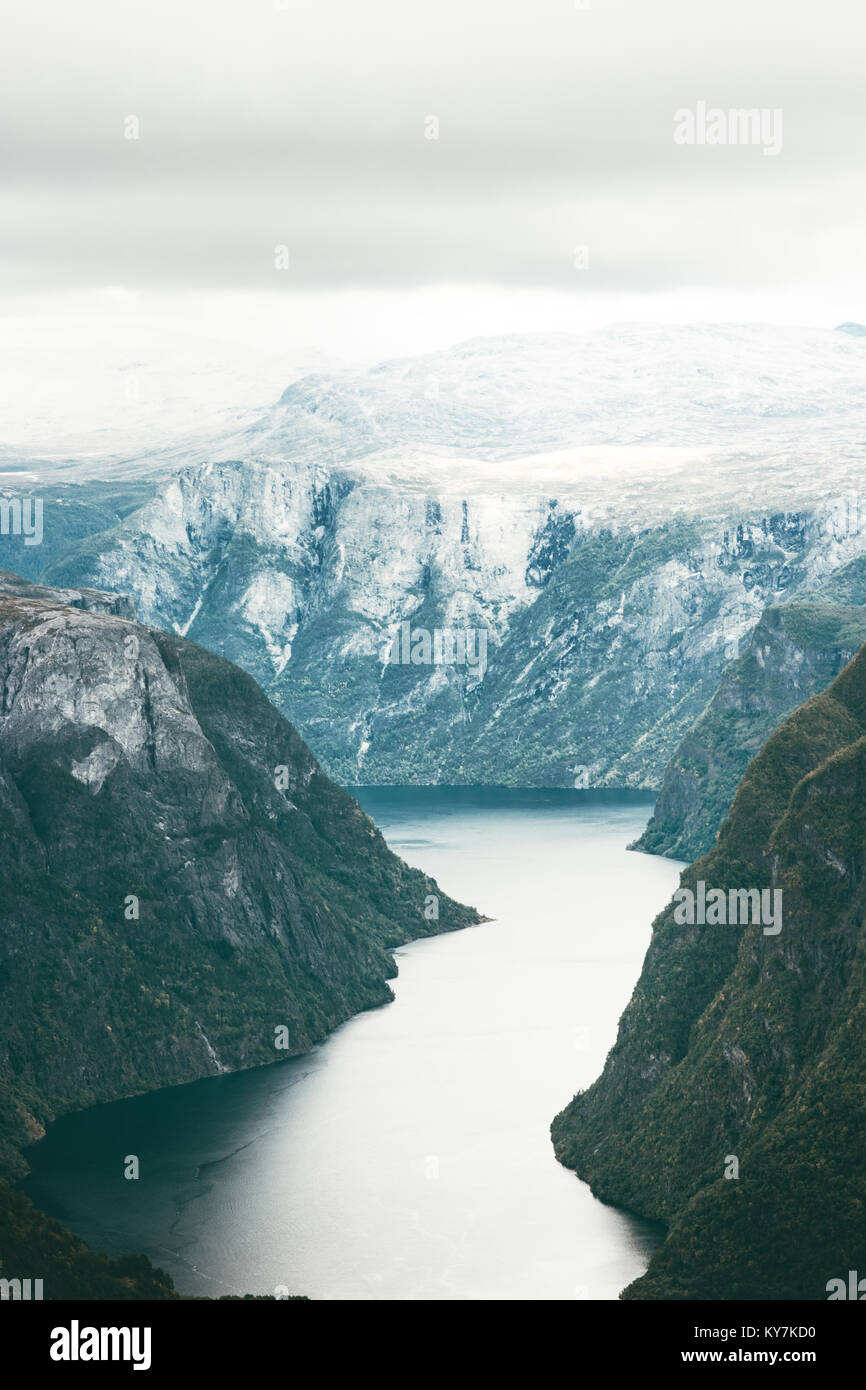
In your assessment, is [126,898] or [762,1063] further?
[126,898]

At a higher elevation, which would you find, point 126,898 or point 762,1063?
point 762,1063

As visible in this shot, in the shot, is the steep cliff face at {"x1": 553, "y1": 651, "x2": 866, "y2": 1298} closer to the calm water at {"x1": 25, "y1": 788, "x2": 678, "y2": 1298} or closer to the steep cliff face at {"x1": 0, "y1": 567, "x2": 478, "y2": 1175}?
the calm water at {"x1": 25, "y1": 788, "x2": 678, "y2": 1298}

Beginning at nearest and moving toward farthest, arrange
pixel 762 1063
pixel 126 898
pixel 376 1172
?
pixel 762 1063 < pixel 376 1172 < pixel 126 898

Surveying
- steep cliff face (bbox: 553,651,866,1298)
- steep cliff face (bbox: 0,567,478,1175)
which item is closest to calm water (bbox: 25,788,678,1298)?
steep cliff face (bbox: 553,651,866,1298)

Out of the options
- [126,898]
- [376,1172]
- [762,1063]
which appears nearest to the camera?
[762,1063]

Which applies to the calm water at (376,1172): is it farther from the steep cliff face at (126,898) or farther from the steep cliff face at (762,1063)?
the steep cliff face at (126,898)

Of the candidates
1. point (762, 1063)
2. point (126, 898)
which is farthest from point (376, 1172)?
point (126, 898)

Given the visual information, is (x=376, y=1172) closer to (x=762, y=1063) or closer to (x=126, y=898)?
(x=762, y=1063)
